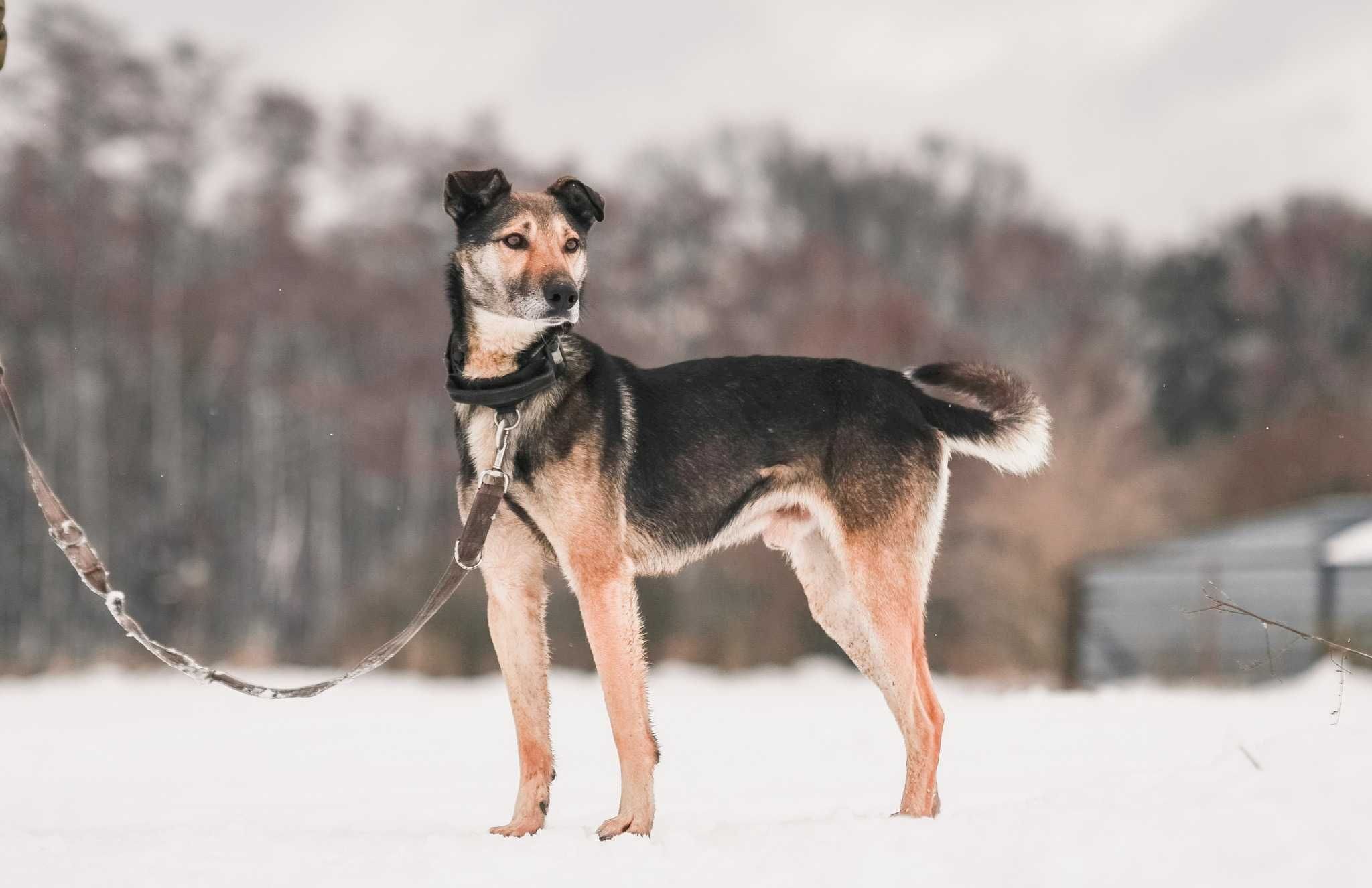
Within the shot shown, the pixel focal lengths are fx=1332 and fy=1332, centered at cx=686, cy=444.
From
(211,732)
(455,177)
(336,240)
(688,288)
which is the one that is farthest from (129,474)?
(455,177)

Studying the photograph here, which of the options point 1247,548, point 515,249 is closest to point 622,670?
point 515,249

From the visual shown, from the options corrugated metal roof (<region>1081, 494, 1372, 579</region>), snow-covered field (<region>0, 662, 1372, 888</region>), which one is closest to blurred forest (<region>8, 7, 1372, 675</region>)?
corrugated metal roof (<region>1081, 494, 1372, 579</region>)

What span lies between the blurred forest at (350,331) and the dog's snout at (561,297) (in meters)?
16.4

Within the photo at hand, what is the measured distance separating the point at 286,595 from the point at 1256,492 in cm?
1961

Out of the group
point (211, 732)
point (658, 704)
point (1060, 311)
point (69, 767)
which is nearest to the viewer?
point (69, 767)

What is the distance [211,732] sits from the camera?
29.2 feet

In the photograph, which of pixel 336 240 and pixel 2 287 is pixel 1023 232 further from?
pixel 2 287

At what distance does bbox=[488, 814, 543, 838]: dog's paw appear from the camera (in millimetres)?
4941

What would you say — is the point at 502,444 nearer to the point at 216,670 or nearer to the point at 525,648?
the point at 525,648

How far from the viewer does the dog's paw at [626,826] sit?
4.68 metres

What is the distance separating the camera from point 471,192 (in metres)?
4.90

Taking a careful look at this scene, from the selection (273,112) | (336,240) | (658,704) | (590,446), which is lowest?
(658,704)

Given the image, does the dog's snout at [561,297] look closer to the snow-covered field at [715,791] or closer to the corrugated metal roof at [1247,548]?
the snow-covered field at [715,791]

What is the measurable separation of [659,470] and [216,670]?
1734 mm
